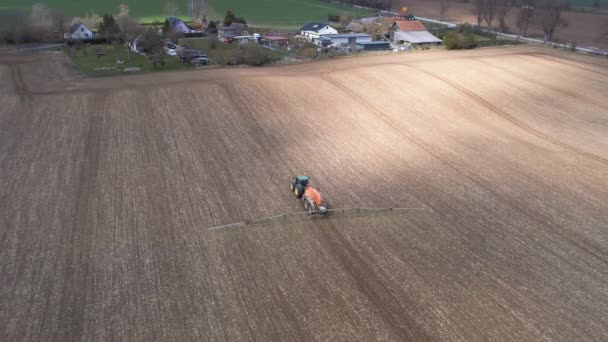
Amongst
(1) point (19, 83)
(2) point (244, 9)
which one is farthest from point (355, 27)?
(1) point (19, 83)

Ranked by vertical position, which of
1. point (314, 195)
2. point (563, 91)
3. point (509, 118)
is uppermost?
point (563, 91)

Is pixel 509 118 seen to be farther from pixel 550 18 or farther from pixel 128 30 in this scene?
pixel 128 30

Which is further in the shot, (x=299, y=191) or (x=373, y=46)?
(x=373, y=46)

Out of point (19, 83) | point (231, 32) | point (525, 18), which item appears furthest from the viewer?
point (525, 18)

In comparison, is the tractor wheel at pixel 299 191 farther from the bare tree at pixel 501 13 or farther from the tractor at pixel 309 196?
the bare tree at pixel 501 13

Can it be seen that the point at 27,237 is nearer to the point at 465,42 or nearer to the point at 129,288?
the point at 129,288

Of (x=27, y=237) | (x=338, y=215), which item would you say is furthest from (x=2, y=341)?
(x=338, y=215)

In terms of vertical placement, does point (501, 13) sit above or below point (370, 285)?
above
